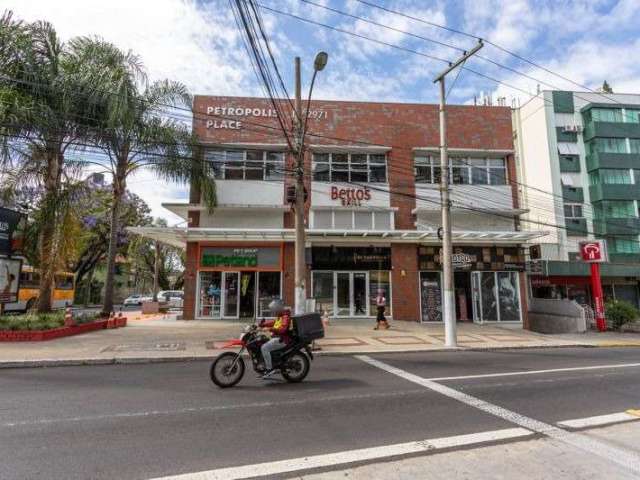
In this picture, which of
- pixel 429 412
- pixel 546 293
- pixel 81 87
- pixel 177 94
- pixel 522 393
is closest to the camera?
pixel 429 412

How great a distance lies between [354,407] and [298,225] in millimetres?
6594

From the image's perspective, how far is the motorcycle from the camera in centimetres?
686

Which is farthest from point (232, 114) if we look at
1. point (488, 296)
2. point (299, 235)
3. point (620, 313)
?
point (620, 313)

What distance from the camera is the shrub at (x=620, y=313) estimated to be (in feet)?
62.3

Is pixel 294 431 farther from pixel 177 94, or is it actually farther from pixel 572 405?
pixel 177 94

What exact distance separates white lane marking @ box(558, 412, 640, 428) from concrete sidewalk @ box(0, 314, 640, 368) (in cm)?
602

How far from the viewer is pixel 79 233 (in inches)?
547

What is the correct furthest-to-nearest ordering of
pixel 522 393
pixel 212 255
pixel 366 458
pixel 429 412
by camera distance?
pixel 212 255
pixel 522 393
pixel 429 412
pixel 366 458

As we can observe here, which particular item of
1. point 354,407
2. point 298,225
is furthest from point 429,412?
point 298,225

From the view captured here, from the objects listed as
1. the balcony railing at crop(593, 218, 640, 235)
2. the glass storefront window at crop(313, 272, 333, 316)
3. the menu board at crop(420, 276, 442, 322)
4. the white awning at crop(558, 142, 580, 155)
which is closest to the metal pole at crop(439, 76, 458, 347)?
the menu board at crop(420, 276, 442, 322)

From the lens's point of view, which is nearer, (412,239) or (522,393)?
(522,393)

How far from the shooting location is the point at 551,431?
4.74 m

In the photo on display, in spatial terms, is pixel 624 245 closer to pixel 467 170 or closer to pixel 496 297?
pixel 496 297

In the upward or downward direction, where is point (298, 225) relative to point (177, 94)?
downward
